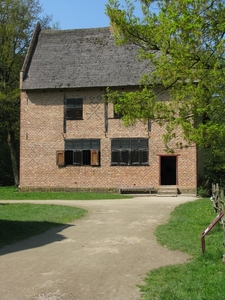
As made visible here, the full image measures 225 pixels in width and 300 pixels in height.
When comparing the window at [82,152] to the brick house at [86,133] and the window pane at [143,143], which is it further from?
the window pane at [143,143]

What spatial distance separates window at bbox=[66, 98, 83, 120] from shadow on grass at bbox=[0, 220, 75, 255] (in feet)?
51.1

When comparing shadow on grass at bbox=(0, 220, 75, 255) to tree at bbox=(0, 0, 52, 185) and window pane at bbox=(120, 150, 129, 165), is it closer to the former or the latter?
window pane at bbox=(120, 150, 129, 165)

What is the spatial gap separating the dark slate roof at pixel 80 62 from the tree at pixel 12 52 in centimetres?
306

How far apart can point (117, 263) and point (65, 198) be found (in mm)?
17481

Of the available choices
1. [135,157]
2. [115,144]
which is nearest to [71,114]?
[115,144]

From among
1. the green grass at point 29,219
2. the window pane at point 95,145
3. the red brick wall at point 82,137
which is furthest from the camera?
the window pane at point 95,145

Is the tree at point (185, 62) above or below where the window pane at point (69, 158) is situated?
above

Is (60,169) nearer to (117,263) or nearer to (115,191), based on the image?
(115,191)

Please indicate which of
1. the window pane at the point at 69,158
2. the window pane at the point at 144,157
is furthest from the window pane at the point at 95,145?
the window pane at the point at 144,157

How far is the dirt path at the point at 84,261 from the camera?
274 inches

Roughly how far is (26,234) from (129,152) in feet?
55.7

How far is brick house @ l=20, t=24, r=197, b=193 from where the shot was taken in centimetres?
2884

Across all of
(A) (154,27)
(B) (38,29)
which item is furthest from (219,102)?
(B) (38,29)

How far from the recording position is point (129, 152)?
2909 centimetres
